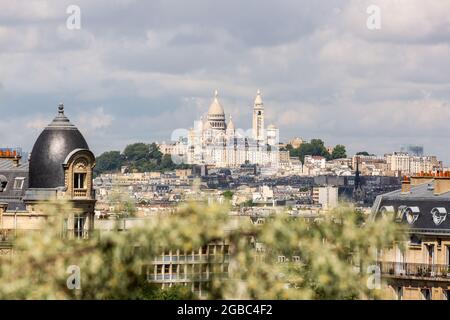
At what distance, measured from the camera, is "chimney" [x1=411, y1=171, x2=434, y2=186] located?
152 ft

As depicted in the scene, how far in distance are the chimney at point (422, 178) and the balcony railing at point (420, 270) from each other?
6.25 m

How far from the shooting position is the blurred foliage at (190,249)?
2178 cm

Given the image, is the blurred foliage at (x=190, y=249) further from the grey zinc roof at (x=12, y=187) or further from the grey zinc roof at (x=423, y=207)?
the grey zinc roof at (x=12, y=187)

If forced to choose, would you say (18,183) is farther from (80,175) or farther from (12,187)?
(80,175)

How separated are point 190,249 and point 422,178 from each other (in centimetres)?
2513

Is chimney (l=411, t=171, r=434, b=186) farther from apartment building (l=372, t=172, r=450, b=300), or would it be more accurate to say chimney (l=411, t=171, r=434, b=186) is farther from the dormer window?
the dormer window

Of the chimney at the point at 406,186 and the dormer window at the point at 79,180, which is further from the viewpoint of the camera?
the dormer window at the point at 79,180

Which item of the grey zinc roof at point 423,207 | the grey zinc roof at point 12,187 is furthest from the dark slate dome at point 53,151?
the grey zinc roof at point 423,207

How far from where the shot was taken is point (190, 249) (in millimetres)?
22188

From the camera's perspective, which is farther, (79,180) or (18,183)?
(18,183)

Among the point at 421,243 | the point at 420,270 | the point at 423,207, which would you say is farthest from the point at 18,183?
the point at 420,270
